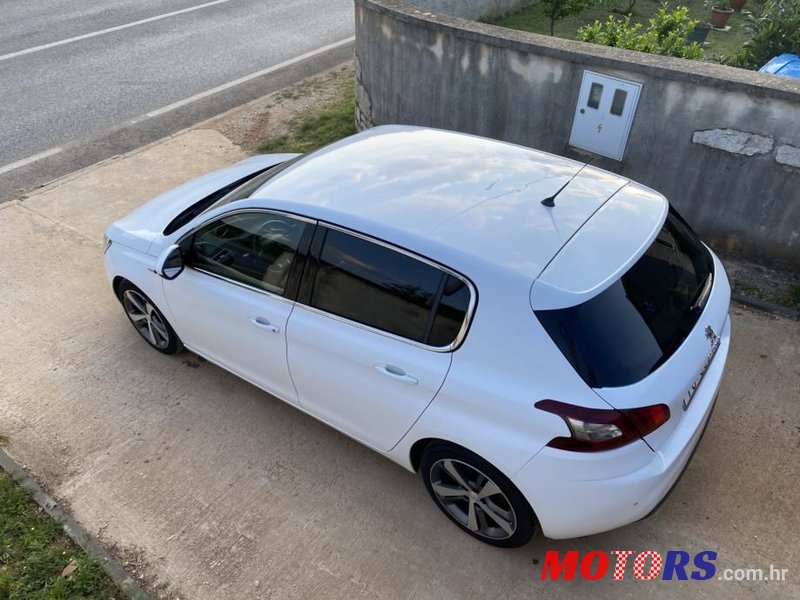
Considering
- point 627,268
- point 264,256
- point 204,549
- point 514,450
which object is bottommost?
point 204,549

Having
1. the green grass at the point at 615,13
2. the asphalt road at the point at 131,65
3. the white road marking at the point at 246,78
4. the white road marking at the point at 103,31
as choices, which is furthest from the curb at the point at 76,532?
the green grass at the point at 615,13

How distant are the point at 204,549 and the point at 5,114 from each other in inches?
300

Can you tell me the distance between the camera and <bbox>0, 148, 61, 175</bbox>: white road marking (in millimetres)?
7145

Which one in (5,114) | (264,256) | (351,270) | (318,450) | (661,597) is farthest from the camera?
(5,114)

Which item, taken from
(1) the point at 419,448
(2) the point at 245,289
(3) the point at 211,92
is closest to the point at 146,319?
(2) the point at 245,289

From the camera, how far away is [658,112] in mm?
4902

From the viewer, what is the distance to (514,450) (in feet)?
9.11

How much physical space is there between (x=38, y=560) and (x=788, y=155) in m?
5.51

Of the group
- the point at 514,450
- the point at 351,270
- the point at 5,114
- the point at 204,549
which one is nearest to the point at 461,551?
the point at 514,450

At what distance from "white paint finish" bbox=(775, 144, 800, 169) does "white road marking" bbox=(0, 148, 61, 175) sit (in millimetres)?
7605

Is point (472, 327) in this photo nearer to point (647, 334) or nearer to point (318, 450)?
point (647, 334)

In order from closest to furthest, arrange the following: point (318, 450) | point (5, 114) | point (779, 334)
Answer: point (318, 450) < point (779, 334) < point (5, 114)

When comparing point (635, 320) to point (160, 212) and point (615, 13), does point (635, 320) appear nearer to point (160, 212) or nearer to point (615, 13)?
point (160, 212)

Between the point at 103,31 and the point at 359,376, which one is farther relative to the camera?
the point at 103,31
